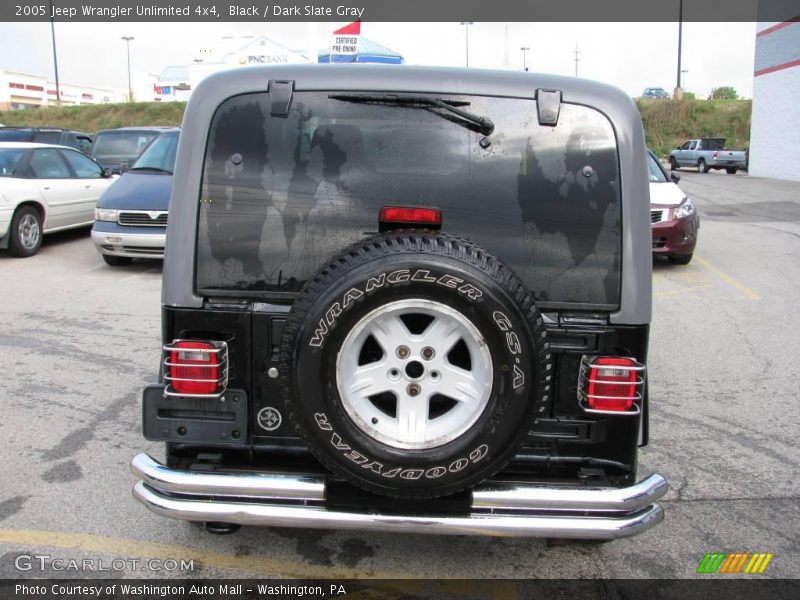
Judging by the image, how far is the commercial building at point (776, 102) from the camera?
2792 cm

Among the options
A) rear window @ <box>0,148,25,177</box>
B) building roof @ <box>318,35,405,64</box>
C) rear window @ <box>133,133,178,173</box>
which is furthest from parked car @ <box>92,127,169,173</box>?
building roof @ <box>318,35,405,64</box>

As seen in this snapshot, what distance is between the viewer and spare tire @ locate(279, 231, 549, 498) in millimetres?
2389

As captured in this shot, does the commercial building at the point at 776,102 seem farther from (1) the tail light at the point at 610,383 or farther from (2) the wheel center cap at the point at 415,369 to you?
(2) the wheel center cap at the point at 415,369

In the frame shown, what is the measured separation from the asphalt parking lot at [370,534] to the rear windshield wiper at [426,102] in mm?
1892

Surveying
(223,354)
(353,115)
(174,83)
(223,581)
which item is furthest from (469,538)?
(174,83)

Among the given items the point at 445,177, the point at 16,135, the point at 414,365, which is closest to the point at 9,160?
the point at 16,135

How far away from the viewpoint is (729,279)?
9344mm

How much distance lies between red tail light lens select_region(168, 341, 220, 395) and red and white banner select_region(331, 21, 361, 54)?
399 centimetres

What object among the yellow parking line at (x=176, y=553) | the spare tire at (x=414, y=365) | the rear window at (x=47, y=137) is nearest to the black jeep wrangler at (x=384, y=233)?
the spare tire at (x=414, y=365)

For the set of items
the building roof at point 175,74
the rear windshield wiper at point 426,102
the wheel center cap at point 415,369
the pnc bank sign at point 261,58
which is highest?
the building roof at point 175,74

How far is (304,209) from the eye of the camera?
272 centimetres

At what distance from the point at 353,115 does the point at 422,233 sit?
594 millimetres

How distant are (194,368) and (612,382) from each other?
1.62 m

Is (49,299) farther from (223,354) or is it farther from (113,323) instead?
(223,354)
